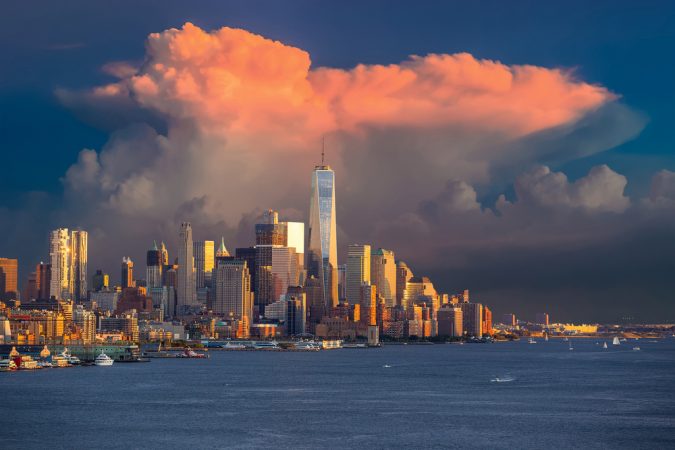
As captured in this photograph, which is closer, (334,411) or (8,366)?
(334,411)

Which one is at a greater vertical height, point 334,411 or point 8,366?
point 8,366

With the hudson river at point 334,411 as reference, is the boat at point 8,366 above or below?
above

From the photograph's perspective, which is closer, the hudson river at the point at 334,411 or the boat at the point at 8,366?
the hudson river at the point at 334,411

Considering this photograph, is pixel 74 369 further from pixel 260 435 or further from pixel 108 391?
pixel 260 435

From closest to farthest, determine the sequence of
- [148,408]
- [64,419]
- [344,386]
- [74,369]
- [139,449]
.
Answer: [139,449] → [64,419] → [148,408] → [344,386] → [74,369]

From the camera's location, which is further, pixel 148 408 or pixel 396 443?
pixel 148 408

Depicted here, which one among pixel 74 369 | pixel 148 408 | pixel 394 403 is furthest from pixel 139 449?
pixel 74 369

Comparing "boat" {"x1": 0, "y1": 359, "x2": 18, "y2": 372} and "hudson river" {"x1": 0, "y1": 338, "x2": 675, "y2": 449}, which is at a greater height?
"boat" {"x1": 0, "y1": 359, "x2": 18, "y2": 372}

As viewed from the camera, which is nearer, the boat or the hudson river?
the hudson river
